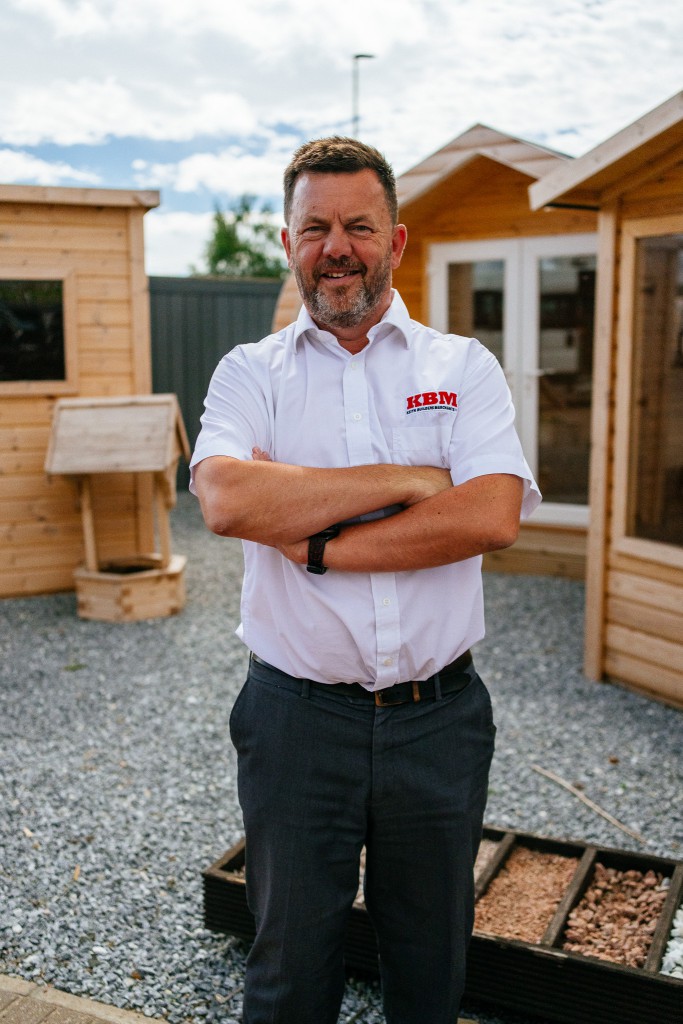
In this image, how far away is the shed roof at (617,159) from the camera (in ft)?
14.6

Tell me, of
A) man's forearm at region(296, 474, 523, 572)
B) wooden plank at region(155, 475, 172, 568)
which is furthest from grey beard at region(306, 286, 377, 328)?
wooden plank at region(155, 475, 172, 568)

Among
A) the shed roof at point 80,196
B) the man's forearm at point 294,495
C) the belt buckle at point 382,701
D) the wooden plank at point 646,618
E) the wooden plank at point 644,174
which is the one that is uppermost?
the shed roof at point 80,196

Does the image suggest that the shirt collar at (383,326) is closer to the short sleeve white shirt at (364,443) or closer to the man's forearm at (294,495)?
the short sleeve white shirt at (364,443)

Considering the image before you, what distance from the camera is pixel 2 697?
5.37m

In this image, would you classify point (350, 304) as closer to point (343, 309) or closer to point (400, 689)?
point (343, 309)

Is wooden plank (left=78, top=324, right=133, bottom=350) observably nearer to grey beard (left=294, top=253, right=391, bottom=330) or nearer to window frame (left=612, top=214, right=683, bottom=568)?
window frame (left=612, top=214, right=683, bottom=568)

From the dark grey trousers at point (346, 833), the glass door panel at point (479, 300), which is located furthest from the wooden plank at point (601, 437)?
the dark grey trousers at point (346, 833)

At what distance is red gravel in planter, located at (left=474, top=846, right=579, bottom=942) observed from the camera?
282cm

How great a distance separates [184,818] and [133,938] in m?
0.86

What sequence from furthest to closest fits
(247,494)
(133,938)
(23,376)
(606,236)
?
(23,376) → (606,236) → (133,938) → (247,494)

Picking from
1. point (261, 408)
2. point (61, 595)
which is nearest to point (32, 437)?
point (61, 595)

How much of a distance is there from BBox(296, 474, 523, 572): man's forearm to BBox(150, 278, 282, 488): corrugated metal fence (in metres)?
10.8

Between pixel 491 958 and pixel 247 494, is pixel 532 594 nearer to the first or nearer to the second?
pixel 491 958

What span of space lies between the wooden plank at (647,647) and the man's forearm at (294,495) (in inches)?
135
